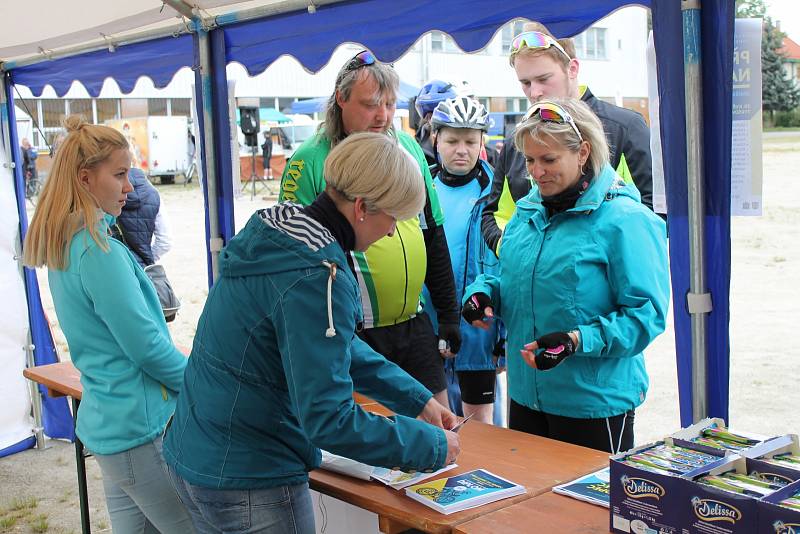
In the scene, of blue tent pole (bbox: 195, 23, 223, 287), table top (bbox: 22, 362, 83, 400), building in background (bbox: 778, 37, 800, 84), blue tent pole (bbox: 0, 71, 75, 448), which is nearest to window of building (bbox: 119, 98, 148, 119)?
building in background (bbox: 778, 37, 800, 84)

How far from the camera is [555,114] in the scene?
2250 millimetres

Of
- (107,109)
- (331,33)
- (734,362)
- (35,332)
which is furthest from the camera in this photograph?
(107,109)

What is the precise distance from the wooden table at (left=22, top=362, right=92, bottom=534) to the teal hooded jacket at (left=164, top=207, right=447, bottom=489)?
1.55m

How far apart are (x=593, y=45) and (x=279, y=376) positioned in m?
32.2

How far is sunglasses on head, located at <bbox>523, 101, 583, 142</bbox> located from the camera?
2.25 meters

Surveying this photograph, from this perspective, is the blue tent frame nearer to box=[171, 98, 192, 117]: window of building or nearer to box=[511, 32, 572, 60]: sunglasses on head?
box=[511, 32, 572, 60]: sunglasses on head

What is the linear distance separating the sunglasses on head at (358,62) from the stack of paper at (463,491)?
1.38m

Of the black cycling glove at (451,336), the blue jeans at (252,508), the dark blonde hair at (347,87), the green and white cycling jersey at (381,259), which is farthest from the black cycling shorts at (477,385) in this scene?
the blue jeans at (252,508)

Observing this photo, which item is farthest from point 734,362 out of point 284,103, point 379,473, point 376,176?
point 284,103

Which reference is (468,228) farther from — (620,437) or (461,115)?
(620,437)

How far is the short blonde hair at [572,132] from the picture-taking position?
223cm

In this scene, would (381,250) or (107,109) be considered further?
(107,109)

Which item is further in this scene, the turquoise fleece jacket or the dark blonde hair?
the dark blonde hair

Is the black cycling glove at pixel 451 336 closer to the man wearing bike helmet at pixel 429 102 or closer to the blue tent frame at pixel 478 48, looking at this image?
the blue tent frame at pixel 478 48
